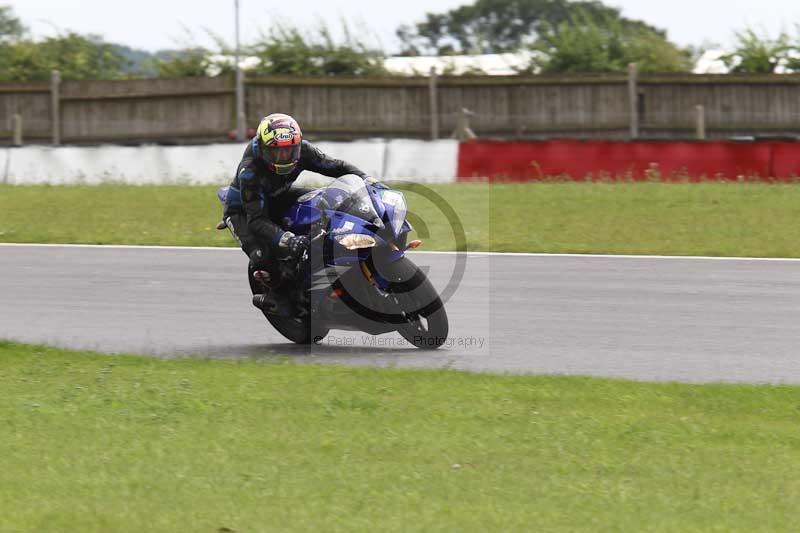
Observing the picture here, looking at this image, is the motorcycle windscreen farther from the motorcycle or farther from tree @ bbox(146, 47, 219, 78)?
tree @ bbox(146, 47, 219, 78)

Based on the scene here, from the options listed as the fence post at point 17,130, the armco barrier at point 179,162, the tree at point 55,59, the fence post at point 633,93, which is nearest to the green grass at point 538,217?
the armco barrier at point 179,162

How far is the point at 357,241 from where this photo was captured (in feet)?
26.8

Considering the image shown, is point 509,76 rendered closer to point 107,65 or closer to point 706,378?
point 107,65

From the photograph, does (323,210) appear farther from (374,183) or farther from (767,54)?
(767,54)

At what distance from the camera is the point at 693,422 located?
6.72 meters

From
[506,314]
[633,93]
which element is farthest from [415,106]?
[506,314]

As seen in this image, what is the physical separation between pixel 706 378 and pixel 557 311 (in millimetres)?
2748

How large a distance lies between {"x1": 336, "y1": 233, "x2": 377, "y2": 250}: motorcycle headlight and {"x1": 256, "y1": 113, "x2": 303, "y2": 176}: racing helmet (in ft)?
2.43

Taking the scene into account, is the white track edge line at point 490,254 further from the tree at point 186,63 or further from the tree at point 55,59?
the tree at point 55,59

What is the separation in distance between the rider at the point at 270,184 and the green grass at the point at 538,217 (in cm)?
480

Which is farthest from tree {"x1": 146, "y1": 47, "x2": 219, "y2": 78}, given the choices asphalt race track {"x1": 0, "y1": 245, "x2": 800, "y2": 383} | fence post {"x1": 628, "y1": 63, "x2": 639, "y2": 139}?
asphalt race track {"x1": 0, "y1": 245, "x2": 800, "y2": 383}

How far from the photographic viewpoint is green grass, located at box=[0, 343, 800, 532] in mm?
5137

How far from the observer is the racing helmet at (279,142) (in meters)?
8.44

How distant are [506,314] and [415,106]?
19.6 metres
